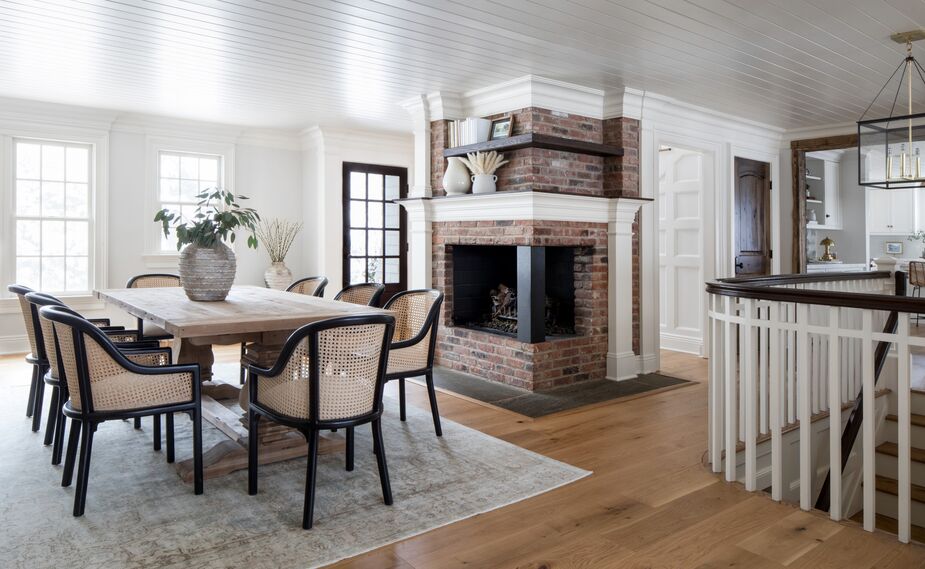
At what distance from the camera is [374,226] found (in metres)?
7.95

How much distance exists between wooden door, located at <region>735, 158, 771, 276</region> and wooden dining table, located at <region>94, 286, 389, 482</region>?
4.87 m

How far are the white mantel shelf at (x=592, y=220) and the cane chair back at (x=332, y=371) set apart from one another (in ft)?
8.25

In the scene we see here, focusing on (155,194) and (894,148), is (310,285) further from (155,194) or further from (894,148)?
(894,148)

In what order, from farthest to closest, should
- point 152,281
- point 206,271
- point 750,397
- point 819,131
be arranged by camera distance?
point 819,131
point 152,281
point 206,271
point 750,397

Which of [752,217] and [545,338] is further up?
[752,217]

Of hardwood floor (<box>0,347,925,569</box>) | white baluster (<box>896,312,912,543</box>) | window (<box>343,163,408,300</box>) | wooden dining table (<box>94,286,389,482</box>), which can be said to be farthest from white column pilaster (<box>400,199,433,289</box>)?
white baluster (<box>896,312,912,543</box>)

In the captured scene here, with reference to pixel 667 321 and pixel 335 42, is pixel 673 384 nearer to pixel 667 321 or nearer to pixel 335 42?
pixel 667 321

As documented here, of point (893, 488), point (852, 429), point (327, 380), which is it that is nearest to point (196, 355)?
point (327, 380)

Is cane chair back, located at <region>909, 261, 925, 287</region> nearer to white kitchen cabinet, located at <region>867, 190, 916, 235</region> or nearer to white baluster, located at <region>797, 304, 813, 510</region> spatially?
white kitchen cabinet, located at <region>867, 190, 916, 235</region>

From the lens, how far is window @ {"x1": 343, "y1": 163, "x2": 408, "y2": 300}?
7.73 meters

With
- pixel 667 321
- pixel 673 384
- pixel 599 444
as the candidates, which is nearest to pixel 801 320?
pixel 599 444

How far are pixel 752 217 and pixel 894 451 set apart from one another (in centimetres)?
338

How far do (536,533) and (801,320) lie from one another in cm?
149

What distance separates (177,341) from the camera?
3.57 m
